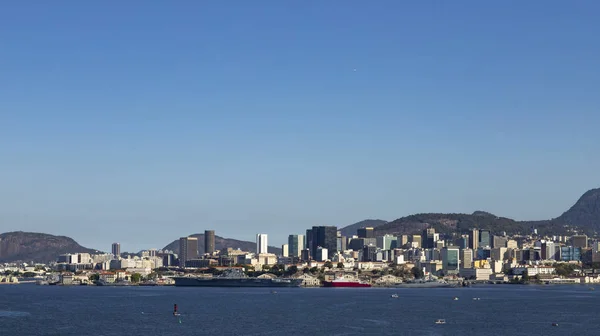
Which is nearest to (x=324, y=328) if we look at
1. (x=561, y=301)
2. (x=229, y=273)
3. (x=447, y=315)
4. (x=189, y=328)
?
(x=189, y=328)

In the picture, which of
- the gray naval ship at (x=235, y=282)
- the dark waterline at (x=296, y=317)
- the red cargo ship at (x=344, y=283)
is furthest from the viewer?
the red cargo ship at (x=344, y=283)

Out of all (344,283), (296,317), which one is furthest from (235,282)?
(296,317)

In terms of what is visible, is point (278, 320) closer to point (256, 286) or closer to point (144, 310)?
point (144, 310)

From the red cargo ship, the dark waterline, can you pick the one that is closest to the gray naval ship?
the red cargo ship

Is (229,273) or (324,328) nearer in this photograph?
(324,328)

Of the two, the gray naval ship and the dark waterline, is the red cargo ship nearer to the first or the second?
the gray naval ship

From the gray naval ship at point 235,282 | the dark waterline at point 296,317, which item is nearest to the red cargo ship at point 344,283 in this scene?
the gray naval ship at point 235,282

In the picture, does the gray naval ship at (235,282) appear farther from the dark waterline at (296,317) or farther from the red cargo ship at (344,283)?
the dark waterline at (296,317)

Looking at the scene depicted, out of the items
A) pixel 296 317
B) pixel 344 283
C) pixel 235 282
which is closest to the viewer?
pixel 296 317

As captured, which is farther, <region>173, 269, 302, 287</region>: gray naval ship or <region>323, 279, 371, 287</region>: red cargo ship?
<region>323, 279, 371, 287</region>: red cargo ship

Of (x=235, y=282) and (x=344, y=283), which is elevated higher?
(x=235, y=282)

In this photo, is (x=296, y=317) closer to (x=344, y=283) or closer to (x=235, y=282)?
(x=235, y=282)
